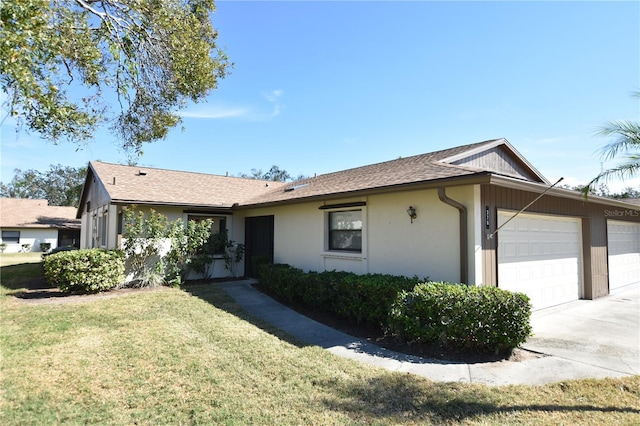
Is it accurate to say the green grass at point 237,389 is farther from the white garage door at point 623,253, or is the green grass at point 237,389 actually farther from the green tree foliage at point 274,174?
the green tree foliage at point 274,174

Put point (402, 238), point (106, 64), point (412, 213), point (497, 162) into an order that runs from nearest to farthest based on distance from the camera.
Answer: point (412, 213) < point (106, 64) < point (402, 238) < point (497, 162)

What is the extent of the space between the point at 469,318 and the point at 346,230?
440 cm

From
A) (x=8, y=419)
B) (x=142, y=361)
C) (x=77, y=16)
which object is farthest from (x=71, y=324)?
(x=77, y=16)

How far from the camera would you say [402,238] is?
713cm

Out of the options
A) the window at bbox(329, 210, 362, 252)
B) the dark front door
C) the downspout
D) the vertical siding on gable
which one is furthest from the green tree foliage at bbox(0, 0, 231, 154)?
the vertical siding on gable

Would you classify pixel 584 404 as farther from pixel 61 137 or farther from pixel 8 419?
pixel 61 137

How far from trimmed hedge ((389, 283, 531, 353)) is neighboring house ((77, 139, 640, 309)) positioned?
936 millimetres

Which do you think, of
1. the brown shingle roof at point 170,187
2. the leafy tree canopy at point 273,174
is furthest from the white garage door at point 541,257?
the leafy tree canopy at point 273,174

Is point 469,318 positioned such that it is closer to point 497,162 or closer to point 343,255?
point 343,255

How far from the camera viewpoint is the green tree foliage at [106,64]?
4.64 metres

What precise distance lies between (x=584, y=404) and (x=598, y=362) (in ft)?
5.17

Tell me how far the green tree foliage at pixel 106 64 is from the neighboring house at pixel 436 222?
3.52 m

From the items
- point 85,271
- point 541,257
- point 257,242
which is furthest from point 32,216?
point 541,257

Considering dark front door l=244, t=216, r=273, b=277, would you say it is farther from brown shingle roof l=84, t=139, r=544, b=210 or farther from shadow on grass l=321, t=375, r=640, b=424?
shadow on grass l=321, t=375, r=640, b=424
